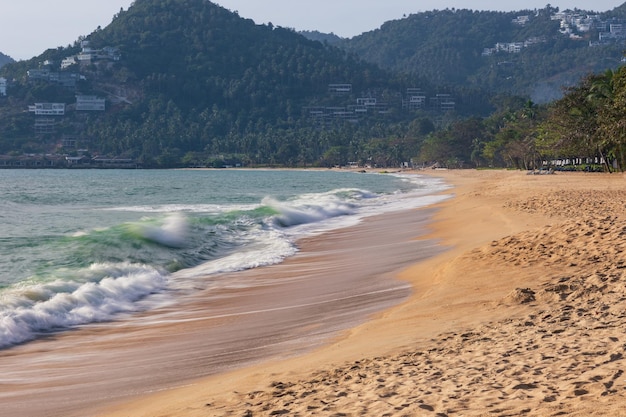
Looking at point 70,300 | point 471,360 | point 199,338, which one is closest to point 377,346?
point 471,360

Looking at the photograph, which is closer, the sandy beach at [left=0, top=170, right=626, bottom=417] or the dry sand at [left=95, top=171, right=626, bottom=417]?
the dry sand at [left=95, top=171, right=626, bottom=417]

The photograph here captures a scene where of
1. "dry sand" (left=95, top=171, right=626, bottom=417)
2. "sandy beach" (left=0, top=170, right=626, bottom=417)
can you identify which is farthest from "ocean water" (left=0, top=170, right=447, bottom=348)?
"dry sand" (left=95, top=171, right=626, bottom=417)

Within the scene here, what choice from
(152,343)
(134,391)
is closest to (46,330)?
(152,343)

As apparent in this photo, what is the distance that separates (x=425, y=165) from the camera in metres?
167

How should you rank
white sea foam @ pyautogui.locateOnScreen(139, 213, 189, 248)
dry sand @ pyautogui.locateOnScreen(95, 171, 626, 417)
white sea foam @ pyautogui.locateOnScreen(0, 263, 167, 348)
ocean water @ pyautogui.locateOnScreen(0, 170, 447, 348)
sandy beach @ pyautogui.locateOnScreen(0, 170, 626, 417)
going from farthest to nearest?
white sea foam @ pyautogui.locateOnScreen(139, 213, 189, 248), ocean water @ pyautogui.locateOnScreen(0, 170, 447, 348), white sea foam @ pyautogui.locateOnScreen(0, 263, 167, 348), sandy beach @ pyautogui.locateOnScreen(0, 170, 626, 417), dry sand @ pyautogui.locateOnScreen(95, 171, 626, 417)

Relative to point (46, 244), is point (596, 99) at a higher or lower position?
higher

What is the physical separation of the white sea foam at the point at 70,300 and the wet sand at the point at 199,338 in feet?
1.59

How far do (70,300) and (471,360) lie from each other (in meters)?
7.27

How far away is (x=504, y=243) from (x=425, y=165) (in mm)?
154532

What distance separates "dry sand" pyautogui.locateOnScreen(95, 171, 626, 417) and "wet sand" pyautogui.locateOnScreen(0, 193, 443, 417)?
459 mm

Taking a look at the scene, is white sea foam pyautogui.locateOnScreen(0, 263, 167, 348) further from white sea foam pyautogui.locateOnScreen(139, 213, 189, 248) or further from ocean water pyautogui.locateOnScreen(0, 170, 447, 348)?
white sea foam pyautogui.locateOnScreen(139, 213, 189, 248)

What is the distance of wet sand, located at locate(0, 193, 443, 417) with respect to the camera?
730cm

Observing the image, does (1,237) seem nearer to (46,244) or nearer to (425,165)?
(46,244)

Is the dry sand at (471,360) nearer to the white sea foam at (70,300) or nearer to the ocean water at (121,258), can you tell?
the white sea foam at (70,300)
